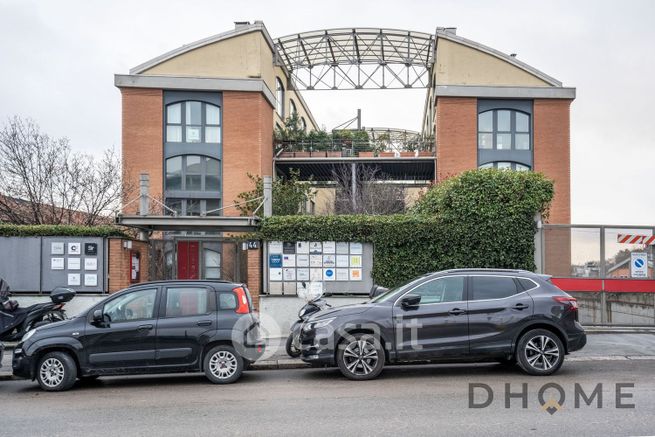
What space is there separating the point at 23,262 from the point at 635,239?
46.7ft

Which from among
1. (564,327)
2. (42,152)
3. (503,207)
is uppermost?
(42,152)

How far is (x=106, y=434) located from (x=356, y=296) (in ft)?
27.4

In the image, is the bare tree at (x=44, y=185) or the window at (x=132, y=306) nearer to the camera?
the window at (x=132, y=306)

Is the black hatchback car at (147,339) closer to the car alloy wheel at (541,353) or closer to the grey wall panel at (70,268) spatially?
the car alloy wheel at (541,353)

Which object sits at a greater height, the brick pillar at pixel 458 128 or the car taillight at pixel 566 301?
the brick pillar at pixel 458 128

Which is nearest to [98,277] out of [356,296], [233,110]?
[356,296]

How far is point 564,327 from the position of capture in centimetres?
958

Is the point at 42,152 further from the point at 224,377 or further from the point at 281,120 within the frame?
the point at 281,120

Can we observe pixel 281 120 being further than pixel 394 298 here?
Yes

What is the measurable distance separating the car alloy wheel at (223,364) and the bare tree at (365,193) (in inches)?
703

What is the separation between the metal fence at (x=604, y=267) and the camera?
48.0ft

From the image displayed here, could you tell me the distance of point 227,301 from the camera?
31.3 feet

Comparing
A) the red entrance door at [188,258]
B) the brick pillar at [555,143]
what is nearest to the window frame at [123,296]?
the red entrance door at [188,258]

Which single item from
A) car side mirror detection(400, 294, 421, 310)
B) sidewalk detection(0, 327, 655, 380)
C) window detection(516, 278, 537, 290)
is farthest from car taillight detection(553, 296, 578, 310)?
car side mirror detection(400, 294, 421, 310)
